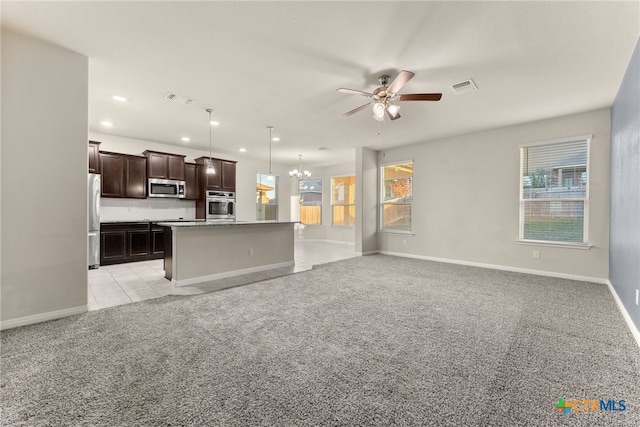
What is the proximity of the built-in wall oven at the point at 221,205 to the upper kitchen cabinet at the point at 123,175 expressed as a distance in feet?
4.76

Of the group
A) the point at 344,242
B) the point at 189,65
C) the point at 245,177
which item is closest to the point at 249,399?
the point at 189,65

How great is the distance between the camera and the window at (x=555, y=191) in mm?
4645

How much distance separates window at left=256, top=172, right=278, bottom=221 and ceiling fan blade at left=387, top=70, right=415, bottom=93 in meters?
6.58

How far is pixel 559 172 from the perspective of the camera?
4.88 meters

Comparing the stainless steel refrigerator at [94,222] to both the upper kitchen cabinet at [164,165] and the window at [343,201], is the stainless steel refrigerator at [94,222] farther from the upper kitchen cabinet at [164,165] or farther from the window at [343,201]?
the window at [343,201]

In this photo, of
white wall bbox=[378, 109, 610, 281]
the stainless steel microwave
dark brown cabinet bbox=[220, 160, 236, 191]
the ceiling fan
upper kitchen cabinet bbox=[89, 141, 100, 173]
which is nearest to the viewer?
the ceiling fan

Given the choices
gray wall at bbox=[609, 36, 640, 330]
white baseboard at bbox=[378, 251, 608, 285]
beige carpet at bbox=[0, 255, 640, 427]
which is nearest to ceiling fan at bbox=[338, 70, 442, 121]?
gray wall at bbox=[609, 36, 640, 330]

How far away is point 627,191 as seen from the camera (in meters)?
2.92

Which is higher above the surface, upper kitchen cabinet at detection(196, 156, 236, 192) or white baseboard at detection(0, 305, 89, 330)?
upper kitchen cabinet at detection(196, 156, 236, 192)

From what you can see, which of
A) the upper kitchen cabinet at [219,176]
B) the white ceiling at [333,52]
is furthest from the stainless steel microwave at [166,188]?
the white ceiling at [333,52]

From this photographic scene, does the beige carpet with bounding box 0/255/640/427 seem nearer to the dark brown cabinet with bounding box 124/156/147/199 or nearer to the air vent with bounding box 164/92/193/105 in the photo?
the air vent with bounding box 164/92/193/105

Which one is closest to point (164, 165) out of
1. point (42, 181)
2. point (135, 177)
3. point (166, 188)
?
point (166, 188)

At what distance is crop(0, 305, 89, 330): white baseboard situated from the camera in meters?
2.61

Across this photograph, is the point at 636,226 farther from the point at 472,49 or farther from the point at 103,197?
the point at 103,197
